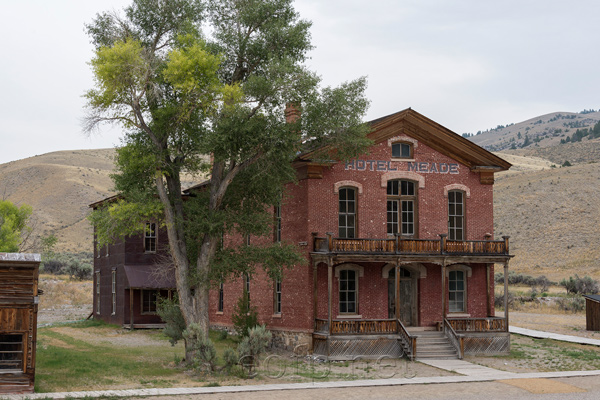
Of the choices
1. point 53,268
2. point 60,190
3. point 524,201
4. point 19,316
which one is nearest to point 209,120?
point 19,316

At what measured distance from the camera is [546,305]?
44625mm

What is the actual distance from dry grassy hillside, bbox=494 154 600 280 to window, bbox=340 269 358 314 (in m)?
38.3

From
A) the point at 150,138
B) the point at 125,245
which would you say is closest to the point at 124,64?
the point at 150,138

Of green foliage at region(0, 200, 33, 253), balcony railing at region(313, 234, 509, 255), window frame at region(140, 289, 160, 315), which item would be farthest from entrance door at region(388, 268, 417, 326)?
green foliage at region(0, 200, 33, 253)

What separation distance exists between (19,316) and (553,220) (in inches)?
2694

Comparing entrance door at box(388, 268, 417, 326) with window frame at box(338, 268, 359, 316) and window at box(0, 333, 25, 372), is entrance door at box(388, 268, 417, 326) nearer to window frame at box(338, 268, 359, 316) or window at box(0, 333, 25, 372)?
window frame at box(338, 268, 359, 316)

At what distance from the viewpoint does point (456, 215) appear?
27812mm

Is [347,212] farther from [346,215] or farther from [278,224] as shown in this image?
[278,224]

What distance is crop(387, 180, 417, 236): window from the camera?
26875 millimetres

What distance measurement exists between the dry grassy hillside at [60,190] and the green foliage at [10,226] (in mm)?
42448

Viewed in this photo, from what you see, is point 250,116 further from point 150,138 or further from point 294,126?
point 150,138

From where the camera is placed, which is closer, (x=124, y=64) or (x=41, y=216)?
(x=124, y=64)

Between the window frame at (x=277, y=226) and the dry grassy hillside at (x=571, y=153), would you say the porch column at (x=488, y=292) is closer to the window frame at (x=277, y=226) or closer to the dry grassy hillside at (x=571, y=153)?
the window frame at (x=277, y=226)

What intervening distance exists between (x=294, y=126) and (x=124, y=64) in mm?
5902
